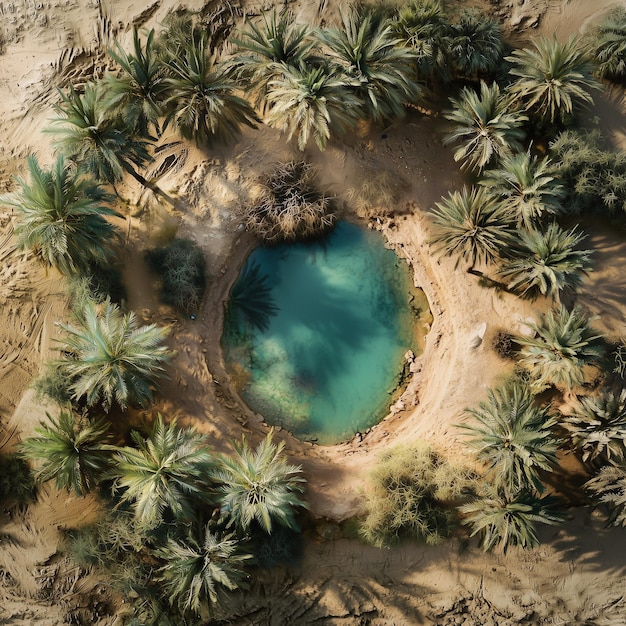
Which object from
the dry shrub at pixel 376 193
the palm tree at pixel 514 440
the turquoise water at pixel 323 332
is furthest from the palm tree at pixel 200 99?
the palm tree at pixel 514 440

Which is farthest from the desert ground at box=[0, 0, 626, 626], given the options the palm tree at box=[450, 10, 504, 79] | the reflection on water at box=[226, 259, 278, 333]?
the palm tree at box=[450, 10, 504, 79]

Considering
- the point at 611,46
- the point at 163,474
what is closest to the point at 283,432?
the point at 163,474

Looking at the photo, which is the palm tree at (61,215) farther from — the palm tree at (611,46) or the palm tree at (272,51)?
the palm tree at (611,46)

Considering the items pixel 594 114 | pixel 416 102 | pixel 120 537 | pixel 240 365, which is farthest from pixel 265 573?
pixel 594 114

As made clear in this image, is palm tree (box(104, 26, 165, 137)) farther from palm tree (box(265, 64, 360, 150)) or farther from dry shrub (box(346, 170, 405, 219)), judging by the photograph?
dry shrub (box(346, 170, 405, 219))

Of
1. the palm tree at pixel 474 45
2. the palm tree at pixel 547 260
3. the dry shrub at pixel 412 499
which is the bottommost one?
the dry shrub at pixel 412 499

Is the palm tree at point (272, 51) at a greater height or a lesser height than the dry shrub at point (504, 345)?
greater
